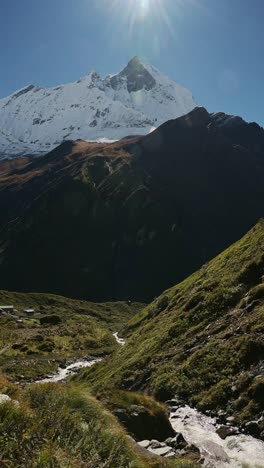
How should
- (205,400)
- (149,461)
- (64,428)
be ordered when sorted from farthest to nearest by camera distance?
1. (205,400)
2. (149,461)
3. (64,428)

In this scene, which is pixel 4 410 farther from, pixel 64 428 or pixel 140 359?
pixel 140 359

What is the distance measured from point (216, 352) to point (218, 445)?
9576mm

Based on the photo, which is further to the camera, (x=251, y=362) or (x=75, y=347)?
(x=75, y=347)

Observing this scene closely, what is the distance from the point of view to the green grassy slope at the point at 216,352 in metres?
23.6

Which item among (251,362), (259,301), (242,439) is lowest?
(242,439)

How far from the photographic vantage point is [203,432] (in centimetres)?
2048

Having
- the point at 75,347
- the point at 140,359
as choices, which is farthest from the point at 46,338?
the point at 140,359

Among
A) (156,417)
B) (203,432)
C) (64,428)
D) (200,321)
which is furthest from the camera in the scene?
(200,321)

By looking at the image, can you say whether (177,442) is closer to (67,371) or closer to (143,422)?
(143,422)

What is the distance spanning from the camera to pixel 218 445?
61.7 ft

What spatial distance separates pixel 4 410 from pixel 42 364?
73.7 metres

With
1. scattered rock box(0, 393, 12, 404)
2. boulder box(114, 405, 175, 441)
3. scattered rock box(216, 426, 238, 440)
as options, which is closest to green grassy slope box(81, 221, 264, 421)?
scattered rock box(216, 426, 238, 440)

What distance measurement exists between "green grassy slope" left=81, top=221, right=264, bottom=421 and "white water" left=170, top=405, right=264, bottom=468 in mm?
1588

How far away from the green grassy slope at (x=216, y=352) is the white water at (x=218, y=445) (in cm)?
159
